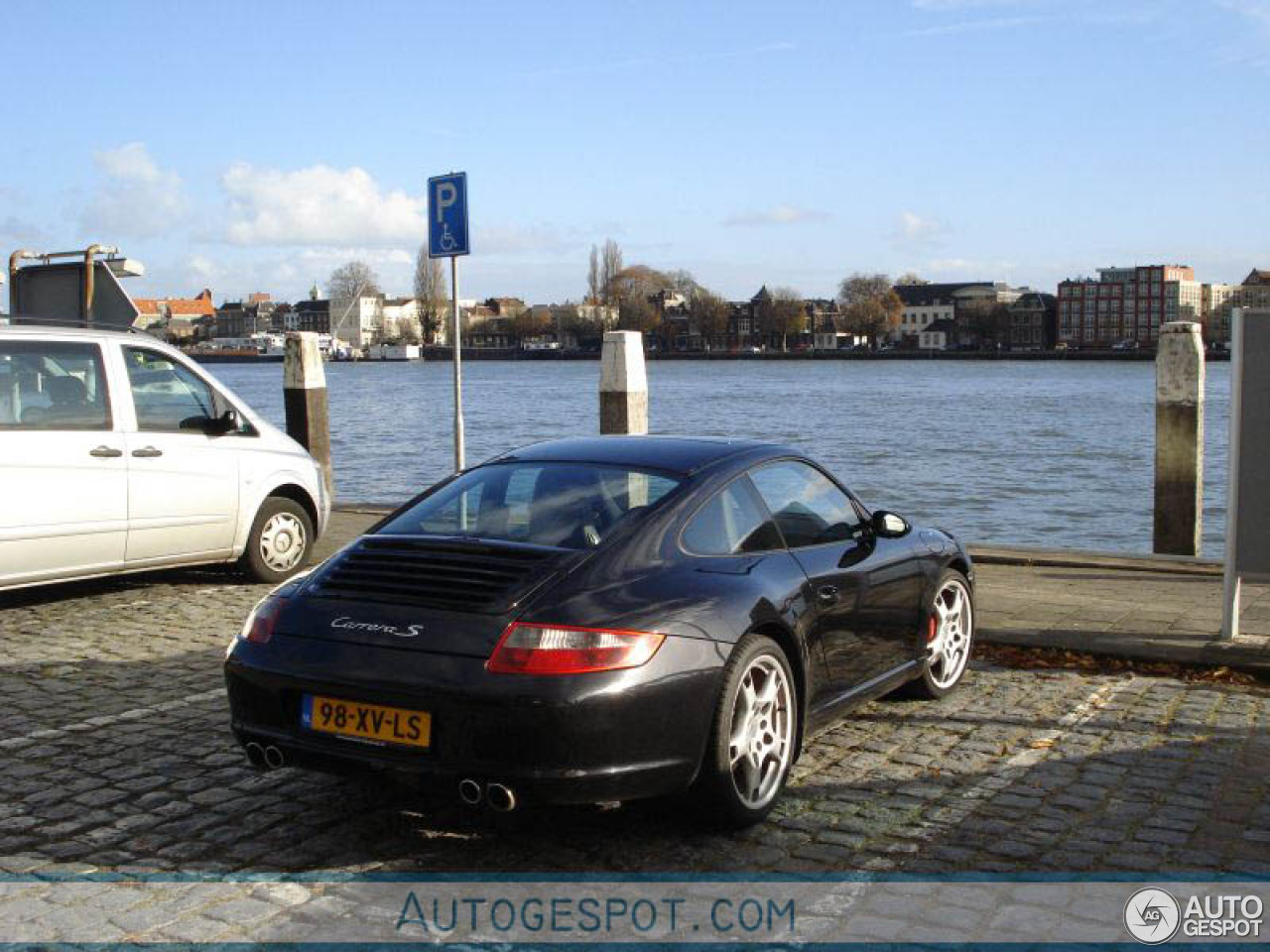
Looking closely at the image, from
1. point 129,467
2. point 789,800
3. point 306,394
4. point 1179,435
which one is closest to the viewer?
point 789,800

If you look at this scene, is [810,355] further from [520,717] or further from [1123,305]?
[520,717]

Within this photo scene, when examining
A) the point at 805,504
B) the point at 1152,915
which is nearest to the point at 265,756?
the point at 805,504

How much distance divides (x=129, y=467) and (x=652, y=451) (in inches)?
193

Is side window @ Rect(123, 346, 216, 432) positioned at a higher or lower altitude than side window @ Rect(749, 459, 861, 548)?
higher

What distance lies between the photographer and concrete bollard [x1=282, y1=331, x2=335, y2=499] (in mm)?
14828

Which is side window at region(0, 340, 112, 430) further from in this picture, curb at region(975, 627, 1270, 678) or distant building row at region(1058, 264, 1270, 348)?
→ distant building row at region(1058, 264, 1270, 348)

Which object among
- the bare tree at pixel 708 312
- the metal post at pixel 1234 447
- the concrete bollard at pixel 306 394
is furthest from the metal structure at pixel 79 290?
the bare tree at pixel 708 312

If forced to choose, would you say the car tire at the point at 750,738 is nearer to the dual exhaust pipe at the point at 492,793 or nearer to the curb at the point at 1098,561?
the dual exhaust pipe at the point at 492,793

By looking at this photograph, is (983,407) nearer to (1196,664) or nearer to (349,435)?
(349,435)

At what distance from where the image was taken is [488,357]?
193500 mm

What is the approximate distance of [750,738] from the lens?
484 centimetres

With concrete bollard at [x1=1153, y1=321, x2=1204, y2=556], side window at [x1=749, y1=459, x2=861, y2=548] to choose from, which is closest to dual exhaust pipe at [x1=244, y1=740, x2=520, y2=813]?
side window at [x1=749, y1=459, x2=861, y2=548]

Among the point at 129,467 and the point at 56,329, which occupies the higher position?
the point at 56,329

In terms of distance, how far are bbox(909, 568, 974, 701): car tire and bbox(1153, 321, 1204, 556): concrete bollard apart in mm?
6163
